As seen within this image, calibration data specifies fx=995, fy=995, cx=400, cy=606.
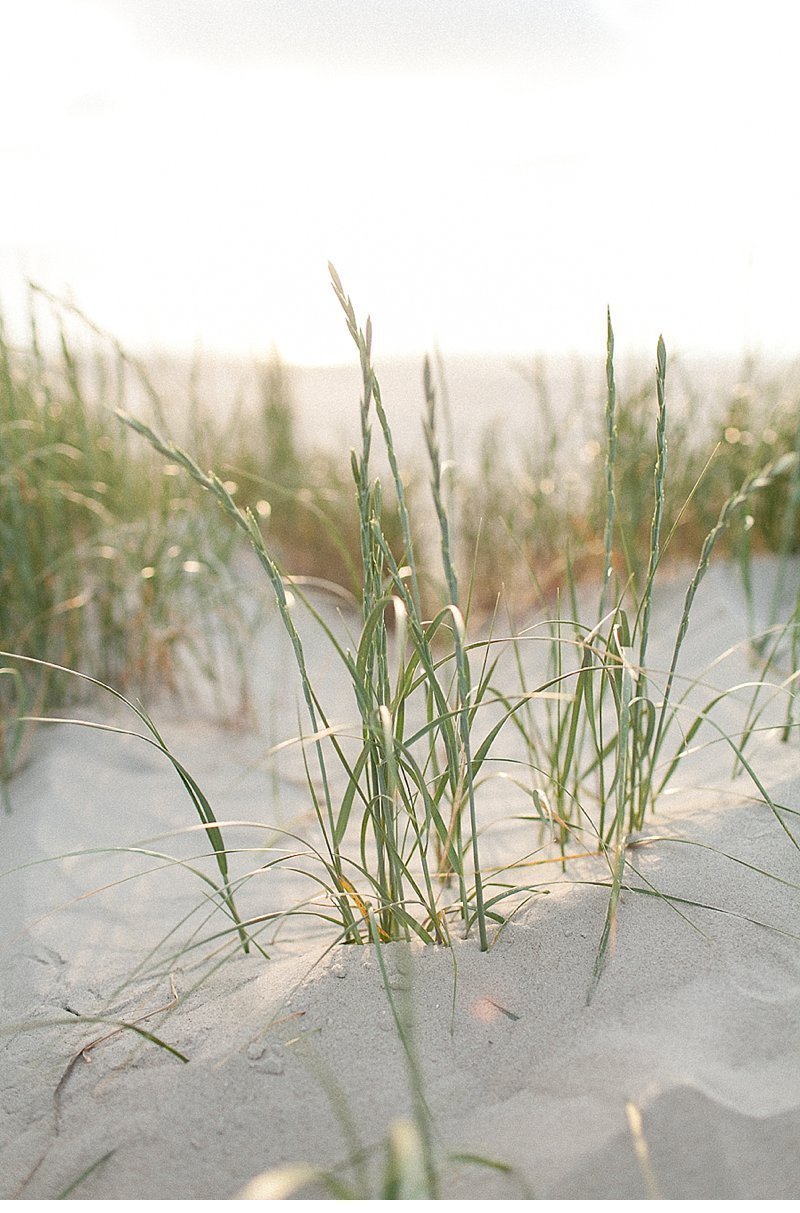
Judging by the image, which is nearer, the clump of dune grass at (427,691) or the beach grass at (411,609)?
the clump of dune grass at (427,691)

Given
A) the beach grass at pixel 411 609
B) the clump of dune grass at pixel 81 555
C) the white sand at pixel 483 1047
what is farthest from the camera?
the clump of dune grass at pixel 81 555

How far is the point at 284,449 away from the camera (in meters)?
3.68

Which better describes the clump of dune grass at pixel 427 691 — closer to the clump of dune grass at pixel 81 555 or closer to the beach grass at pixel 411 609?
the beach grass at pixel 411 609

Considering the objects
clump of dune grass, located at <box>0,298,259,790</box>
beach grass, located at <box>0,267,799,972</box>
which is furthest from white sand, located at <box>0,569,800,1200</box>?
clump of dune grass, located at <box>0,298,259,790</box>

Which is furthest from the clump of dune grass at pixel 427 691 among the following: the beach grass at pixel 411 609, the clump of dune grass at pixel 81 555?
the clump of dune grass at pixel 81 555

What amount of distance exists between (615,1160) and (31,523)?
179 centimetres

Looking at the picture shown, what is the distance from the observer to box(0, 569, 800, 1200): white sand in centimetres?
90

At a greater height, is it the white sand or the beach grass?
the beach grass

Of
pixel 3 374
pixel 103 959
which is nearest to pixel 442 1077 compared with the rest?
pixel 103 959

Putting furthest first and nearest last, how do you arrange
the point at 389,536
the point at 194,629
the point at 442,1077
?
the point at 389,536 < the point at 194,629 < the point at 442,1077

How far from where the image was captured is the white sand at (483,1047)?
2.94 feet

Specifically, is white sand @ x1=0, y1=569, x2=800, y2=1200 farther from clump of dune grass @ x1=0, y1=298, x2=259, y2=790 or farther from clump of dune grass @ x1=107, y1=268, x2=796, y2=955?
clump of dune grass @ x1=0, y1=298, x2=259, y2=790

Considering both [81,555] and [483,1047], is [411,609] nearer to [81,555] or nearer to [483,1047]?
[483,1047]

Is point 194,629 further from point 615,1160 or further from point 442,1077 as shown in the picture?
point 615,1160
